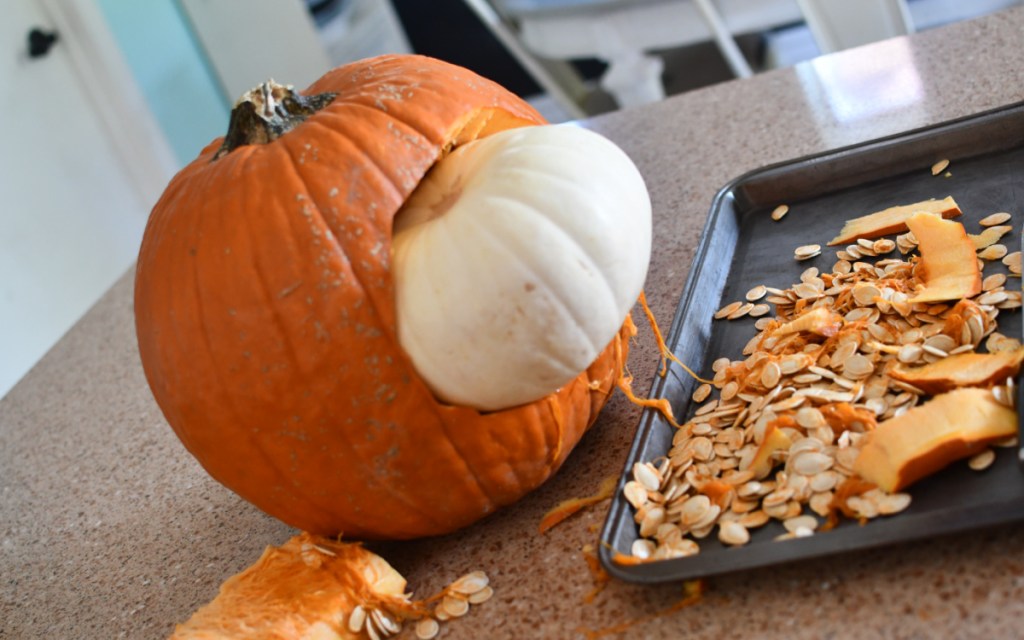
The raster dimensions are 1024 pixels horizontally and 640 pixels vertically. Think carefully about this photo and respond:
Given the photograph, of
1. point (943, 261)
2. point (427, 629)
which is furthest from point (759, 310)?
point (427, 629)

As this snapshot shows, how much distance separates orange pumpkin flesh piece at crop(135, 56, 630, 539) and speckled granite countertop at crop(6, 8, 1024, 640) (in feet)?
0.26

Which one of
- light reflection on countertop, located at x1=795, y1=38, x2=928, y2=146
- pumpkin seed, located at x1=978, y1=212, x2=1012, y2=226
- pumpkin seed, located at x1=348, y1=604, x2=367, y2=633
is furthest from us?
light reflection on countertop, located at x1=795, y1=38, x2=928, y2=146

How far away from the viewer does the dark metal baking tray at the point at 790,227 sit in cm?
58

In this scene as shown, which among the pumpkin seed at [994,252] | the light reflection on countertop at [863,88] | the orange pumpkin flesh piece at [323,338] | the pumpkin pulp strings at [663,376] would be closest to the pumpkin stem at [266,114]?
the orange pumpkin flesh piece at [323,338]

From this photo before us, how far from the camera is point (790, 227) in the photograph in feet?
3.00

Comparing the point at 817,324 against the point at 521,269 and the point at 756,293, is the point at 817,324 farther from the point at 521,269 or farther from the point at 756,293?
the point at 521,269

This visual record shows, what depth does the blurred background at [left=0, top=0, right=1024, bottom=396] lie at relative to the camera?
223cm

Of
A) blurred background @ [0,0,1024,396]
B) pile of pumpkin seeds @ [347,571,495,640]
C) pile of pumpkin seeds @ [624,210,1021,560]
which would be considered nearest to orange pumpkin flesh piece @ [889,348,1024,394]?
pile of pumpkin seeds @ [624,210,1021,560]

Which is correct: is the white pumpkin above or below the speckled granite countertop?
above

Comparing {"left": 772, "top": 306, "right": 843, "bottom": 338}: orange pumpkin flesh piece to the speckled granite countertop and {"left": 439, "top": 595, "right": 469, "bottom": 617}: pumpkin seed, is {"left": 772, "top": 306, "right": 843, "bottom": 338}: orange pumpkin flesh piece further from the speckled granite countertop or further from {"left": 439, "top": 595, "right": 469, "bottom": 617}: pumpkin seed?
{"left": 439, "top": 595, "right": 469, "bottom": 617}: pumpkin seed

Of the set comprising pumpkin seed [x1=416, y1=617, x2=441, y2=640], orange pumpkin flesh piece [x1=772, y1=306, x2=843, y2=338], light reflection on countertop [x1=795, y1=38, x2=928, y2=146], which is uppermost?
orange pumpkin flesh piece [x1=772, y1=306, x2=843, y2=338]

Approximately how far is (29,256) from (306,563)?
88.9 inches

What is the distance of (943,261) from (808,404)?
18 cm

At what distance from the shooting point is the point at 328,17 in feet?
10.1
